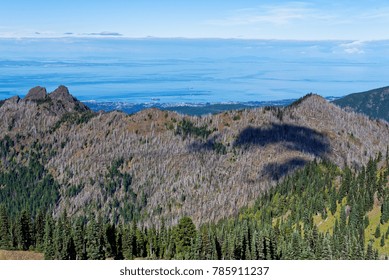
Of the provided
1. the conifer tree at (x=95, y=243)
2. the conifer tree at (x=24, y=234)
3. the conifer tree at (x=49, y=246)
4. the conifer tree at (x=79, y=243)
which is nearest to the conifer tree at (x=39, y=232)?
the conifer tree at (x=24, y=234)

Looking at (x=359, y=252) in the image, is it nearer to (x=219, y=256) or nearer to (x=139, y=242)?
(x=219, y=256)

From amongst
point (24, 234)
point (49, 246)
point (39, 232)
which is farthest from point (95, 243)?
point (24, 234)

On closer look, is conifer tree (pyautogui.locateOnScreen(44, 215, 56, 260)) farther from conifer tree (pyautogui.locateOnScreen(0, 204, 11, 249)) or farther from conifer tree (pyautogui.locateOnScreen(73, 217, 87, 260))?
conifer tree (pyautogui.locateOnScreen(0, 204, 11, 249))

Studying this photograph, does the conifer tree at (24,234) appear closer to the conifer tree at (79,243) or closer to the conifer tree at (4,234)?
the conifer tree at (4,234)

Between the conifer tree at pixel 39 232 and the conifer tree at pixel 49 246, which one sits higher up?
the conifer tree at pixel 49 246

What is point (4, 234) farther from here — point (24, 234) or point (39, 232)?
point (39, 232)

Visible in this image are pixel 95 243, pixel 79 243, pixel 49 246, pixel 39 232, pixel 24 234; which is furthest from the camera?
pixel 39 232

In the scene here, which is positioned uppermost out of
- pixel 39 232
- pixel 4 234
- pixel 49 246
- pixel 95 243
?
pixel 95 243

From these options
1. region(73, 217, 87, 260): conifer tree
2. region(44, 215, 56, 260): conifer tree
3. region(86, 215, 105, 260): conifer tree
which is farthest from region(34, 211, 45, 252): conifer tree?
region(86, 215, 105, 260): conifer tree

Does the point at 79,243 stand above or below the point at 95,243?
below

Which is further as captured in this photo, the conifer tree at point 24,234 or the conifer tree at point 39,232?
the conifer tree at point 24,234
